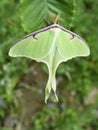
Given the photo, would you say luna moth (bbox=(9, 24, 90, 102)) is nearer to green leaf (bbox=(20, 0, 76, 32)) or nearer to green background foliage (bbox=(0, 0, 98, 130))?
green leaf (bbox=(20, 0, 76, 32))

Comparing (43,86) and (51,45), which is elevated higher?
(51,45)

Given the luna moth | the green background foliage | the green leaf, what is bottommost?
the green background foliage

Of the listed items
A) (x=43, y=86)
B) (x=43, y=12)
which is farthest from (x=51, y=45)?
(x=43, y=86)

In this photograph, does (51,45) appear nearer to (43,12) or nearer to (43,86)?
(43,12)

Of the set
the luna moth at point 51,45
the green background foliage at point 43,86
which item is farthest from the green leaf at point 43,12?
the green background foliage at point 43,86

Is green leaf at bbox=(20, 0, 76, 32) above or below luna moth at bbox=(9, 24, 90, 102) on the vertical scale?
above

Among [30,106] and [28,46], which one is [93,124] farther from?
[28,46]

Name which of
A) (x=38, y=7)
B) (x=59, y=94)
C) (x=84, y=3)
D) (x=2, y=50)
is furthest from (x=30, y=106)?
(x=38, y=7)

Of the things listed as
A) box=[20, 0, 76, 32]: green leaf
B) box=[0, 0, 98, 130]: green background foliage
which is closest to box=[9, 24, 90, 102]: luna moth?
box=[20, 0, 76, 32]: green leaf
